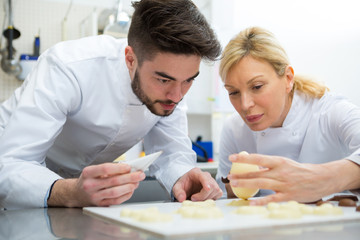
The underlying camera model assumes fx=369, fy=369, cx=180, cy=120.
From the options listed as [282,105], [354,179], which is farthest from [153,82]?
[354,179]

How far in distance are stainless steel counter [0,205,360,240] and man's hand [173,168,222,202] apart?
1.40 feet

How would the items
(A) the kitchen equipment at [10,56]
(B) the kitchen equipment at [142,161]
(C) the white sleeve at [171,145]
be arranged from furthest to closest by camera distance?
1. (A) the kitchen equipment at [10,56]
2. (C) the white sleeve at [171,145]
3. (B) the kitchen equipment at [142,161]

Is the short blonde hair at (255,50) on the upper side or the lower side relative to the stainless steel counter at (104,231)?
upper

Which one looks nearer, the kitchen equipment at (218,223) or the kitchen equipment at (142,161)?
the kitchen equipment at (218,223)

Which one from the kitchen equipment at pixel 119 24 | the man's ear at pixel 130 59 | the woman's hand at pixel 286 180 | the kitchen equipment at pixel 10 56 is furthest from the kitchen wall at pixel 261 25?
the woman's hand at pixel 286 180

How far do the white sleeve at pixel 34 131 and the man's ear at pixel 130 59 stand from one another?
0.22m

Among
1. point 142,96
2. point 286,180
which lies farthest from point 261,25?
point 286,180

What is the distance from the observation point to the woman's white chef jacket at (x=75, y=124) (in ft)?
3.71

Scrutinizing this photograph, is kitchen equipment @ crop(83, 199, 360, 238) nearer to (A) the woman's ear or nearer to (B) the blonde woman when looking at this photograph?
(B) the blonde woman

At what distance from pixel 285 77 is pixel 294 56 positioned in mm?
1417

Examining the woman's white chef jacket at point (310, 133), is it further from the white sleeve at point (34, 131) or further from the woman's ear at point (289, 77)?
the white sleeve at point (34, 131)

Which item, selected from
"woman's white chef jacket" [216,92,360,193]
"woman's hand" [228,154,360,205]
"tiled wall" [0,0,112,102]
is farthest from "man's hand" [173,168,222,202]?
"tiled wall" [0,0,112,102]

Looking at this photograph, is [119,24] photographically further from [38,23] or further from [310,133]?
[310,133]

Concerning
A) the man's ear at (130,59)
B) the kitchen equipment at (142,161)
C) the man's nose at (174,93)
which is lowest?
the kitchen equipment at (142,161)
